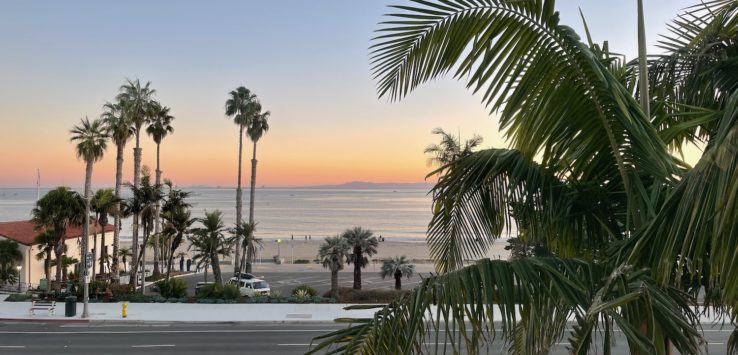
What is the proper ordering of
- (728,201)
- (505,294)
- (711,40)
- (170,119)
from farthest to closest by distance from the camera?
(170,119), (711,40), (505,294), (728,201)

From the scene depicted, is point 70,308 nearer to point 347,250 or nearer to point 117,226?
point 347,250

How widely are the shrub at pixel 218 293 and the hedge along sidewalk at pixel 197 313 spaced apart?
1.34 metres

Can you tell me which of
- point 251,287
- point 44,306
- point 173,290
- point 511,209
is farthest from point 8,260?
point 511,209

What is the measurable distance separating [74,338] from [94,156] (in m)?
18.0

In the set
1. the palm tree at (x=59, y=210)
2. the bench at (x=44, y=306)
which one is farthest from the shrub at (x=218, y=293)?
the palm tree at (x=59, y=210)

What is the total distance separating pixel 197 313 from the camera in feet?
76.2

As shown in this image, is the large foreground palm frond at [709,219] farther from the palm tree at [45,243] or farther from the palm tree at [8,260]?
the palm tree at [8,260]

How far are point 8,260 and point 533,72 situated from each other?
121 ft

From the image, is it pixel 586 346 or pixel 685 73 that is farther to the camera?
pixel 685 73

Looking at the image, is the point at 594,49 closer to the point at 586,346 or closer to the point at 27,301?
the point at 586,346

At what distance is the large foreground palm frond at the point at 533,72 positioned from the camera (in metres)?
3.25

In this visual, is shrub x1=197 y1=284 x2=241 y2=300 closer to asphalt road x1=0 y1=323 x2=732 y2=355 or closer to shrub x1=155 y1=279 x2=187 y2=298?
shrub x1=155 y1=279 x2=187 y2=298

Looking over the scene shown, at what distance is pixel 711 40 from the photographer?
435 centimetres

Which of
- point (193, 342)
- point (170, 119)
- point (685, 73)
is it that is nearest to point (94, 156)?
point (170, 119)
